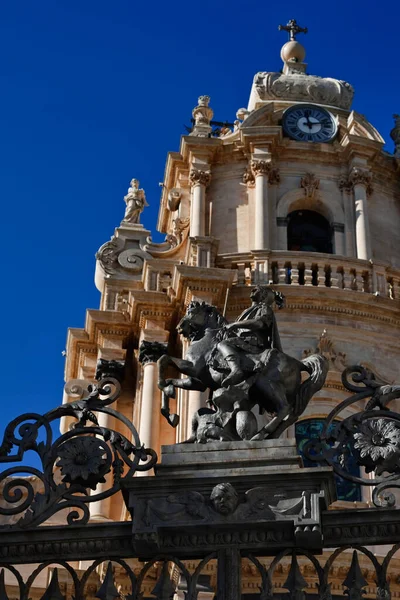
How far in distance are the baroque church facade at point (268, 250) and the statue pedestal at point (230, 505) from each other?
33.9 feet

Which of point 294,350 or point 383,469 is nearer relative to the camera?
point 383,469

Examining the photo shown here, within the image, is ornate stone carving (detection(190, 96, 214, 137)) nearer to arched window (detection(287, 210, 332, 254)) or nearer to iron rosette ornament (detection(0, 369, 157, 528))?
arched window (detection(287, 210, 332, 254))

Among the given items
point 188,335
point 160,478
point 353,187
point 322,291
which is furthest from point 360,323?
point 160,478

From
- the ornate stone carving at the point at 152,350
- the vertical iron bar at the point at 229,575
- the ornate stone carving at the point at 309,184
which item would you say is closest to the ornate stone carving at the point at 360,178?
the ornate stone carving at the point at 309,184

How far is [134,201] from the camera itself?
90.8ft

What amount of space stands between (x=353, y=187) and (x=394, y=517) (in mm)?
17627

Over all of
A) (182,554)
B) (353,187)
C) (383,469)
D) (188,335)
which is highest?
(353,187)

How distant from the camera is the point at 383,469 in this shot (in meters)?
9.97

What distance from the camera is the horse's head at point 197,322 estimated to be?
1132 cm

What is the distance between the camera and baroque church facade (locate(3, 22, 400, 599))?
23.0 m

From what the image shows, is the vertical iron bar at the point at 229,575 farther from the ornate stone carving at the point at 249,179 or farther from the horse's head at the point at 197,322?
the ornate stone carving at the point at 249,179

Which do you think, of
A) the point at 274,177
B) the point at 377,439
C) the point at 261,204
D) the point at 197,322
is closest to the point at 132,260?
the point at 261,204

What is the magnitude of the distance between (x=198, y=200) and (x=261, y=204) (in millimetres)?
1422

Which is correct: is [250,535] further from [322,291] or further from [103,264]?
[103,264]
